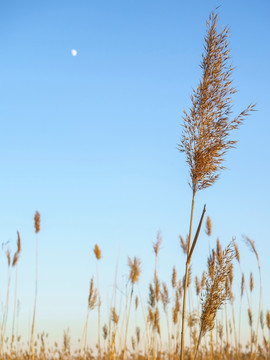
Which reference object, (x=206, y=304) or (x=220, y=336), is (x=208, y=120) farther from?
(x=220, y=336)

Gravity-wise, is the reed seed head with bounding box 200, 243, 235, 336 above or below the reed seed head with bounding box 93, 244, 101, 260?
below

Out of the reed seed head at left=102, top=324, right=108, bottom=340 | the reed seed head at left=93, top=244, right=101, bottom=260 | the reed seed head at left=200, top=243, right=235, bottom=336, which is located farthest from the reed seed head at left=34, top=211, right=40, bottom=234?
the reed seed head at left=200, top=243, right=235, bottom=336

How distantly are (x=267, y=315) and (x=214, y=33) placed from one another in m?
6.35

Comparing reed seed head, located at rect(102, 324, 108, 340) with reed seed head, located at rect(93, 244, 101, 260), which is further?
reed seed head, located at rect(102, 324, 108, 340)

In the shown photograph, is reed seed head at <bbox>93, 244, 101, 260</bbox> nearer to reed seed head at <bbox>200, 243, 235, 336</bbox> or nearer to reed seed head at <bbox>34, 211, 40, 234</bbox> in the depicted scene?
reed seed head at <bbox>34, 211, 40, 234</bbox>

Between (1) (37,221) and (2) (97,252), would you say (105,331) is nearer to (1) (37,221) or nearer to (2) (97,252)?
(2) (97,252)

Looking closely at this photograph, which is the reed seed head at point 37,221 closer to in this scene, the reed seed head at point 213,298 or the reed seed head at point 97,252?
the reed seed head at point 97,252

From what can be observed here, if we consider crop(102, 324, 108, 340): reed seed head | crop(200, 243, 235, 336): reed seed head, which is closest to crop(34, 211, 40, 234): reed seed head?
crop(102, 324, 108, 340): reed seed head

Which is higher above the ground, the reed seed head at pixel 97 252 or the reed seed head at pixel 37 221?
the reed seed head at pixel 37 221

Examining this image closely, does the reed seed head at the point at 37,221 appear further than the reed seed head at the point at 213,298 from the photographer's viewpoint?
Yes

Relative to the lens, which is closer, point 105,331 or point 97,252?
point 97,252

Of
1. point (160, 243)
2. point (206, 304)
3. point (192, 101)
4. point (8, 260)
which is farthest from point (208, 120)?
point (8, 260)

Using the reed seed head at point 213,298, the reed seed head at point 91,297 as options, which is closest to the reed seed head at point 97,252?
the reed seed head at point 91,297

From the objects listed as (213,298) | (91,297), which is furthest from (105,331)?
(213,298)
